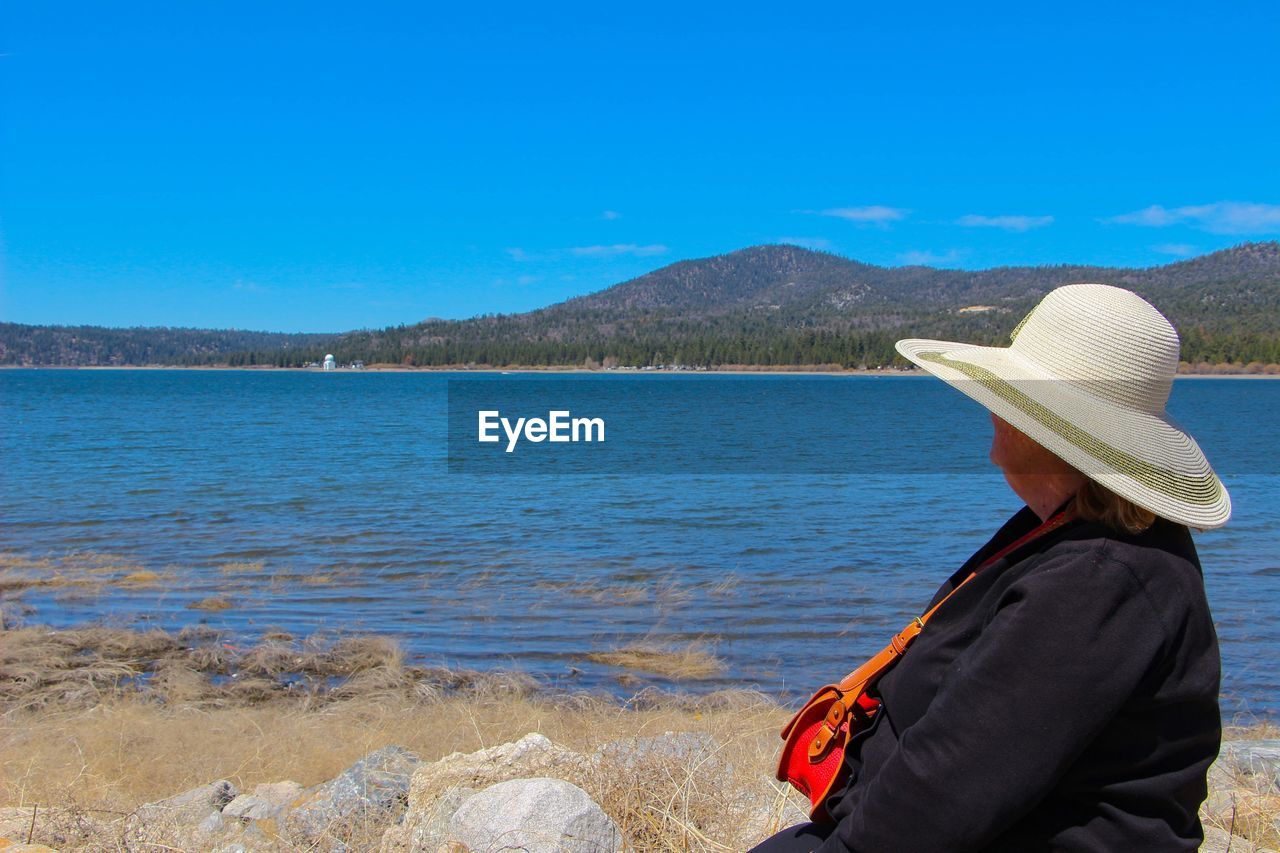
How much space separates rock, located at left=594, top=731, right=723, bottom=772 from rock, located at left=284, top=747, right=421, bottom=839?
3.41 feet

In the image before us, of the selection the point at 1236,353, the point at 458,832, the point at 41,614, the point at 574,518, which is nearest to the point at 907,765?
the point at 458,832

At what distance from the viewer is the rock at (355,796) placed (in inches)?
165

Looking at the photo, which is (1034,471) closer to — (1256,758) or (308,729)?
(1256,758)

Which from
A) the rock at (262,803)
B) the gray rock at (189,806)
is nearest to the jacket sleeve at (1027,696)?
the gray rock at (189,806)

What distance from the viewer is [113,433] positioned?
154 feet

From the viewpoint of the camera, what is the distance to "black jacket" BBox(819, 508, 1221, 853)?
1.62m

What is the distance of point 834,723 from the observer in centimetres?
213

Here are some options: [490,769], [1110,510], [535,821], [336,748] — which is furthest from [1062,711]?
[336,748]

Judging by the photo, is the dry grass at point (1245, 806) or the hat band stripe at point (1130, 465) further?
the dry grass at point (1245, 806)

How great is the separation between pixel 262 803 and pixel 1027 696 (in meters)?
4.39

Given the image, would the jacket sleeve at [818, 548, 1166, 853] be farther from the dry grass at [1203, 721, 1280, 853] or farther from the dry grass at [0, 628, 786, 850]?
the dry grass at [1203, 721, 1280, 853]

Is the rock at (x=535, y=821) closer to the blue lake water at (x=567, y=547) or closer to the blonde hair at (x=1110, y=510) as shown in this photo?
the blonde hair at (x=1110, y=510)

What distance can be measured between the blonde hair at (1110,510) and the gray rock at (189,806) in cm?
368

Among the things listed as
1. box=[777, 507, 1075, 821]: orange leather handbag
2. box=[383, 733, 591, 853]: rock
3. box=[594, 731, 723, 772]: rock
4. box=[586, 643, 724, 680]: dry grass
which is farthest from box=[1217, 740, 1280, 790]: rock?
box=[586, 643, 724, 680]: dry grass
